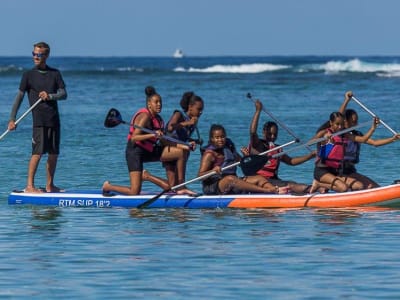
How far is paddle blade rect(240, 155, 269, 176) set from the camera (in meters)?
15.0

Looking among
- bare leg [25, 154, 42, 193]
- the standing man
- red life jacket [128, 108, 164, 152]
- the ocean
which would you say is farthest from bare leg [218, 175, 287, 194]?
bare leg [25, 154, 42, 193]

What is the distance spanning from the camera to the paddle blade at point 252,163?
14977 millimetres

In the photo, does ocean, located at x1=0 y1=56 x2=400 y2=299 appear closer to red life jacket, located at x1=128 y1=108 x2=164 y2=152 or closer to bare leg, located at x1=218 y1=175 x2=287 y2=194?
bare leg, located at x1=218 y1=175 x2=287 y2=194

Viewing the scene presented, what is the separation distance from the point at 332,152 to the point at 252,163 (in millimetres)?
967

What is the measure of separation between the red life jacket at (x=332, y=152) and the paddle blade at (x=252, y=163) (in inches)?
26.2

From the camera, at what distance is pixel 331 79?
6119 centimetres

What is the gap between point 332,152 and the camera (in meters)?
15.4

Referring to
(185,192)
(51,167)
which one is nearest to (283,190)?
(185,192)

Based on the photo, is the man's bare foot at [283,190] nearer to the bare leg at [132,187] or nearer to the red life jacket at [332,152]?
the red life jacket at [332,152]

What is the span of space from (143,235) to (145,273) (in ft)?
6.95

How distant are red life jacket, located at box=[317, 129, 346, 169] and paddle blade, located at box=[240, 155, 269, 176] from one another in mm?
666

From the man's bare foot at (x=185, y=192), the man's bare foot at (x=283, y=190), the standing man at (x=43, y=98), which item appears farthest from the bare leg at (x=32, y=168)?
the man's bare foot at (x=283, y=190)

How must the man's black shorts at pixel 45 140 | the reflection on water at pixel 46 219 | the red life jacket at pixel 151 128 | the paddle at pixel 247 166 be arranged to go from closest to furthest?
the reflection on water at pixel 46 219, the paddle at pixel 247 166, the red life jacket at pixel 151 128, the man's black shorts at pixel 45 140

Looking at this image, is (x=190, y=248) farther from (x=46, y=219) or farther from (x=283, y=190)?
(x=283, y=190)
